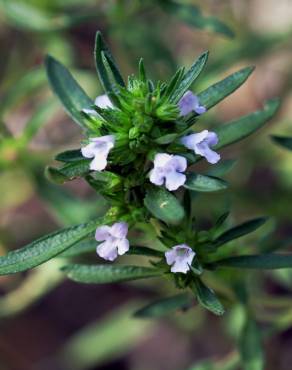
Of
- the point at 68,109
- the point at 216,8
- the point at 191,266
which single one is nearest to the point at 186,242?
the point at 191,266

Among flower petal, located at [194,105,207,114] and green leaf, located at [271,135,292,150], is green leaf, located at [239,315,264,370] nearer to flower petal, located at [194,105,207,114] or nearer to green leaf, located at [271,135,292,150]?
green leaf, located at [271,135,292,150]

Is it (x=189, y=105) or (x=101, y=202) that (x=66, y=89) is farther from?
(x=101, y=202)

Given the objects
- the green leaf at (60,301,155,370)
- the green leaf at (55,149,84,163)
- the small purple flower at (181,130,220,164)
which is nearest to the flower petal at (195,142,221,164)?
the small purple flower at (181,130,220,164)

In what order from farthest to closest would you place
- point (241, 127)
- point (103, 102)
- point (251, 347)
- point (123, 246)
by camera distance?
1. point (251, 347)
2. point (241, 127)
3. point (103, 102)
4. point (123, 246)

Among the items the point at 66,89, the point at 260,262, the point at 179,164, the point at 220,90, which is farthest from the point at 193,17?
the point at 179,164

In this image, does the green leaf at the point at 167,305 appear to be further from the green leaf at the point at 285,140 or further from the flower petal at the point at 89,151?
the flower petal at the point at 89,151

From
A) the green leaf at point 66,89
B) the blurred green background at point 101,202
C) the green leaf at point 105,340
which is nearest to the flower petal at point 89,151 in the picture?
the green leaf at point 66,89
